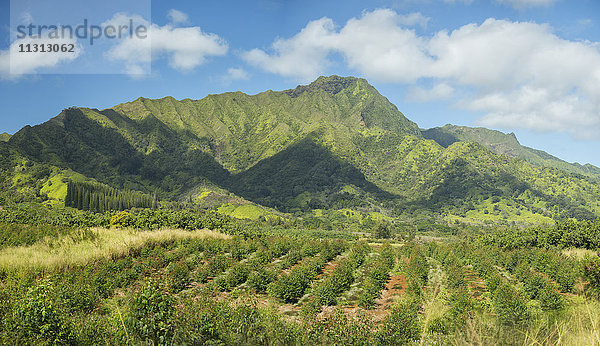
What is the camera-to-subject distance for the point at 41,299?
6148 millimetres

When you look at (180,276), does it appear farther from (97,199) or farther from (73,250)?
(97,199)

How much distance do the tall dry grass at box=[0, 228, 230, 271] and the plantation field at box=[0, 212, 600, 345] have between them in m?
0.06

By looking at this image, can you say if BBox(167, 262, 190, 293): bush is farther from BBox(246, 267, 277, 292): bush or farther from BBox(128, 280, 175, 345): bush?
BBox(128, 280, 175, 345): bush

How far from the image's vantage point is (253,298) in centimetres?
1116

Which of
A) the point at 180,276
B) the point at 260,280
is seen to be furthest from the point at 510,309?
the point at 180,276

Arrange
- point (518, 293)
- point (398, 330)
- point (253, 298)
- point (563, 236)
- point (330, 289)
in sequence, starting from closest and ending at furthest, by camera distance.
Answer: point (398, 330) → point (253, 298) → point (518, 293) → point (330, 289) → point (563, 236)

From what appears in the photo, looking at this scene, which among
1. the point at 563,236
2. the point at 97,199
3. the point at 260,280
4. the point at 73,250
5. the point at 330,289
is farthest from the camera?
the point at 97,199

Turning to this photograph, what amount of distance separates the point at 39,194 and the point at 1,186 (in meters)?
29.6

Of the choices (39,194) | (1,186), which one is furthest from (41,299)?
(1,186)

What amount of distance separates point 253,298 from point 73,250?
34.4 ft

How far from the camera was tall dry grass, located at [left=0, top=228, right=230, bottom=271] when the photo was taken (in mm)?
12734

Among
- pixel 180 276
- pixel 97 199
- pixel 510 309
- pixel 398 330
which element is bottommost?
pixel 97 199

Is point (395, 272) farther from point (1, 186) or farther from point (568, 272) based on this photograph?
point (1, 186)

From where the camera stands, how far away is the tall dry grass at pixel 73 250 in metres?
12.7
